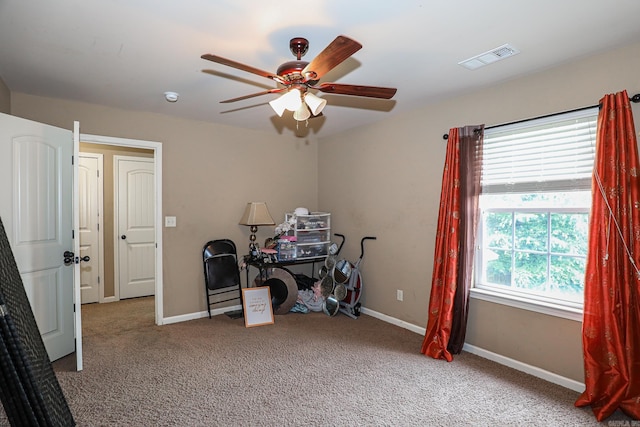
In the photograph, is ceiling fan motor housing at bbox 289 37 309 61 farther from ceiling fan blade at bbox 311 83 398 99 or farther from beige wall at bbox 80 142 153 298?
beige wall at bbox 80 142 153 298

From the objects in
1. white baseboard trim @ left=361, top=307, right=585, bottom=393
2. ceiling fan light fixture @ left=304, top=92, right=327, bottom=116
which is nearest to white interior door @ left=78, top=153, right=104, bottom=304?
ceiling fan light fixture @ left=304, top=92, right=327, bottom=116

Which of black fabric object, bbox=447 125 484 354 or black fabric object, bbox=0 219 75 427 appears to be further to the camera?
black fabric object, bbox=447 125 484 354

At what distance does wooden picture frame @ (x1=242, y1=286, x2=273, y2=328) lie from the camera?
403 cm

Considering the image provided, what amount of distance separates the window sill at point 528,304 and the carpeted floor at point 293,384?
53 centimetres

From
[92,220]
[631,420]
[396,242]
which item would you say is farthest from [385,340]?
[92,220]

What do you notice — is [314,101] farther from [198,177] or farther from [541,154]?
[198,177]

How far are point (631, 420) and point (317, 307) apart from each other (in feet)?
9.93

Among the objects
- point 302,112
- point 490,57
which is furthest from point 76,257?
point 490,57

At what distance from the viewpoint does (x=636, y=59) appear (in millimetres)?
2309

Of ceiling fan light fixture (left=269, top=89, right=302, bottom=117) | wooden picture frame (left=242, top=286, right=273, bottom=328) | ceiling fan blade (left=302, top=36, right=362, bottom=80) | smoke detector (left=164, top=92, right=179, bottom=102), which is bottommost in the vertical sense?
wooden picture frame (left=242, top=286, right=273, bottom=328)

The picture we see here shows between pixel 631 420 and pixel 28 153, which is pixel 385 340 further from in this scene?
pixel 28 153

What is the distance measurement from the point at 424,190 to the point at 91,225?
4481mm

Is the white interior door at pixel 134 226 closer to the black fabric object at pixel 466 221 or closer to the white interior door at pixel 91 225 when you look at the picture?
the white interior door at pixel 91 225

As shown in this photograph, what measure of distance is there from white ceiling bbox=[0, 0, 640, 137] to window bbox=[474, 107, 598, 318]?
52cm
